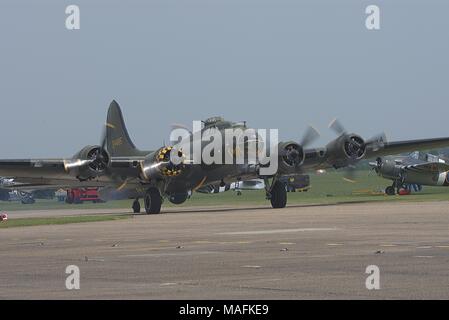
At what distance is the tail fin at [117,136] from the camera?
222ft

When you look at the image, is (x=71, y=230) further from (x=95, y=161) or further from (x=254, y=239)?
(x=95, y=161)

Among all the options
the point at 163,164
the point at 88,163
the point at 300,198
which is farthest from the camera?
the point at 300,198

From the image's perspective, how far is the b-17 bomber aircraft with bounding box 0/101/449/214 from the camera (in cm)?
5291

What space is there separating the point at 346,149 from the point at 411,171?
30006 millimetres

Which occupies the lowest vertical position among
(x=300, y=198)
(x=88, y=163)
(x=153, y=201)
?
(x=300, y=198)

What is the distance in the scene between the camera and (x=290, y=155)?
175 ft

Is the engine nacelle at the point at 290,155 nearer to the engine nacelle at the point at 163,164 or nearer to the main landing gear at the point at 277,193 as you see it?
the main landing gear at the point at 277,193

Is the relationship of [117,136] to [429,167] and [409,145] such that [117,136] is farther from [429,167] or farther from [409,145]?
[429,167]

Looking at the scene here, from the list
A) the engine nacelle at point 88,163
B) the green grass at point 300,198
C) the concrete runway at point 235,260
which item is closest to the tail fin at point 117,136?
the green grass at point 300,198

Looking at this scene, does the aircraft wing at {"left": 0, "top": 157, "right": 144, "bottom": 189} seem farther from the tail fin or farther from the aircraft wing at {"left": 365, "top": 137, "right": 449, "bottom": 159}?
the aircraft wing at {"left": 365, "top": 137, "right": 449, "bottom": 159}

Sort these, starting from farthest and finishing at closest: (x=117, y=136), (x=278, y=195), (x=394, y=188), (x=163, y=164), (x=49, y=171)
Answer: (x=394, y=188) → (x=117, y=136) → (x=278, y=195) → (x=49, y=171) → (x=163, y=164)

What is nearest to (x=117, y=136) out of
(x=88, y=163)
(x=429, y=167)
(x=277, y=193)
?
(x=88, y=163)

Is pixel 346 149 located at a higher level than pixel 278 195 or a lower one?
higher

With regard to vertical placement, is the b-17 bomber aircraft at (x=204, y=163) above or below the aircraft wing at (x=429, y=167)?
above
